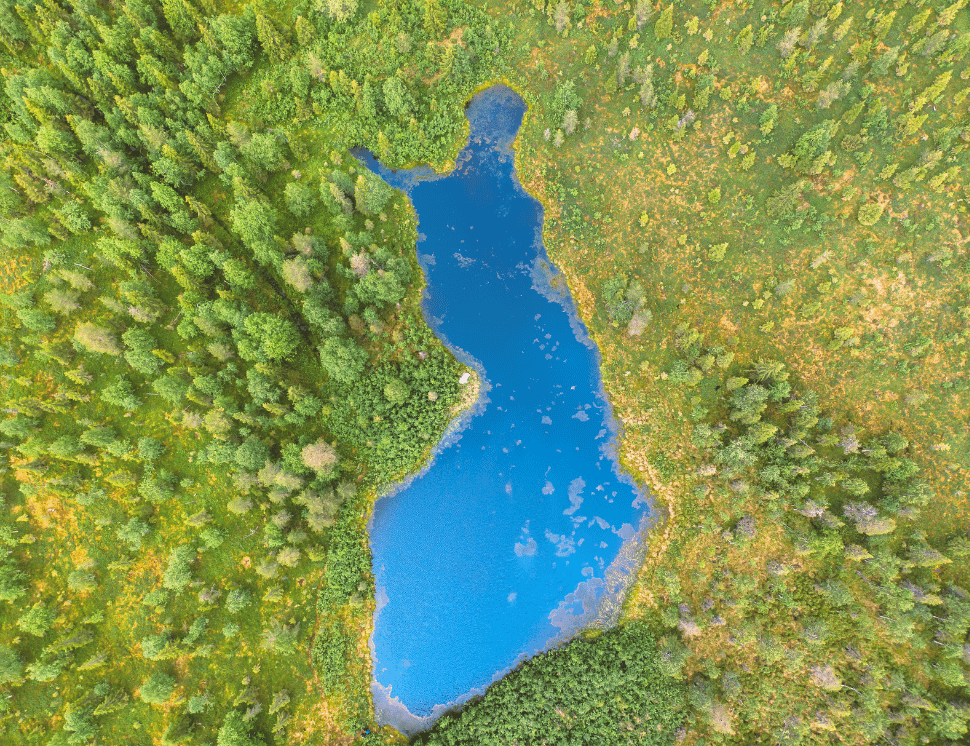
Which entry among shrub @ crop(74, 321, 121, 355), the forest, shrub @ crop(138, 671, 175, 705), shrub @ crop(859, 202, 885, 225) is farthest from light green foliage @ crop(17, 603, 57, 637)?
shrub @ crop(859, 202, 885, 225)

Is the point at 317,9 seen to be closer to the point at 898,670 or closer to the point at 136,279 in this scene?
the point at 136,279

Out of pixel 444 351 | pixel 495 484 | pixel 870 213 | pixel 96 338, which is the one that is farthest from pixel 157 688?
pixel 870 213

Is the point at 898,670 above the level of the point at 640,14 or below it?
below

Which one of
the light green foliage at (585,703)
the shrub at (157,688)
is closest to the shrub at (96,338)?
the shrub at (157,688)

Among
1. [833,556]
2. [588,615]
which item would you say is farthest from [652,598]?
[833,556]

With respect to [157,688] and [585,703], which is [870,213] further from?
[157,688]
